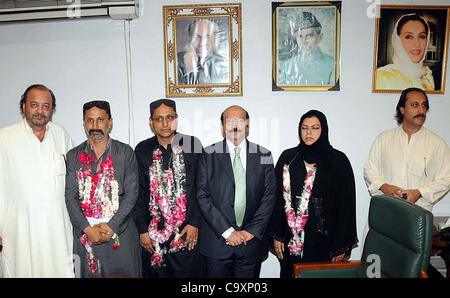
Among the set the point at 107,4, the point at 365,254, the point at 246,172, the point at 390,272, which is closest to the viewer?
the point at 390,272

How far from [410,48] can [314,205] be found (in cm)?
162

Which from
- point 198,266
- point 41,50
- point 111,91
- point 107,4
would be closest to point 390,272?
point 198,266

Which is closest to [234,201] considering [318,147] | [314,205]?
[314,205]

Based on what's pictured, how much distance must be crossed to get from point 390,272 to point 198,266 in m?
1.36

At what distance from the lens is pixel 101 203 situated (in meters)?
2.69

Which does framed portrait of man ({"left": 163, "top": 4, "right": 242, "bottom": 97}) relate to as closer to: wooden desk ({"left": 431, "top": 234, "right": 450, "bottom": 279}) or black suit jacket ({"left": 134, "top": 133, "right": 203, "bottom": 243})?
black suit jacket ({"left": 134, "top": 133, "right": 203, "bottom": 243})

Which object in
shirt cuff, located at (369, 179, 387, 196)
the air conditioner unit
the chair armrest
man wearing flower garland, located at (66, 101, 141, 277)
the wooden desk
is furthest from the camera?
the air conditioner unit

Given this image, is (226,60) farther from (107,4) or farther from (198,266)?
(198,266)

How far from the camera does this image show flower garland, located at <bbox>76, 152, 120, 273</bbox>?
268 cm

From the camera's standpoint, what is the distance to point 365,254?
7.79 feet

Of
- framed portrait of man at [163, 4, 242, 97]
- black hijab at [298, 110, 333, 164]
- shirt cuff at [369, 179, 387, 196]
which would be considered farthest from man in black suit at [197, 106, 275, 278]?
shirt cuff at [369, 179, 387, 196]

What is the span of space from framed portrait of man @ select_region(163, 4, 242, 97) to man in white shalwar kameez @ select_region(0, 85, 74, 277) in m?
1.05

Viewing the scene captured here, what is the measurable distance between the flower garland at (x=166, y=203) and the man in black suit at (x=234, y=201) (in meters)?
0.15

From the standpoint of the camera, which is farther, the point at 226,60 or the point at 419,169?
the point at 226,60
